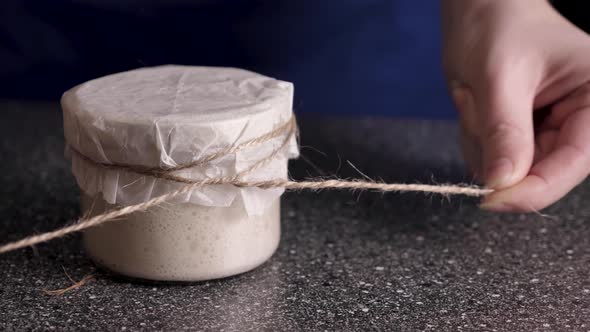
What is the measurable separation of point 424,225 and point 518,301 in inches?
7.3

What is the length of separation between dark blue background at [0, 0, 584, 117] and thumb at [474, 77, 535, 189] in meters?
0.47

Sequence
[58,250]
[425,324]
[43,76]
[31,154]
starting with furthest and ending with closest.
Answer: [43,76], [31,154], [58,250], [425,324]

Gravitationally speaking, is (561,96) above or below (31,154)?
above

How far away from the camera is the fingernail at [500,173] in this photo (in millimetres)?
675

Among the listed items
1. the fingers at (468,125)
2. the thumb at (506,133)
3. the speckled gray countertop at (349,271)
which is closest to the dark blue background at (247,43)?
the speckled gray countertop at (349,271)

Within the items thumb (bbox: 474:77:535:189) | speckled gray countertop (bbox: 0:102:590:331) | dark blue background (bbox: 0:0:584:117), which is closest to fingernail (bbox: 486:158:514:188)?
thumb (bbox: 474:77:535:189)

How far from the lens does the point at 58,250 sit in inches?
30.2

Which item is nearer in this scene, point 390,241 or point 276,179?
point 276,179

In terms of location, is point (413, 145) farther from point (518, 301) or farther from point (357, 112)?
point (518, 301)

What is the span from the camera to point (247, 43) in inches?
46.6

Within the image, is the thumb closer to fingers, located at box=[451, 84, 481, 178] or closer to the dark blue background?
fingers, located at box=[451, 84, 481, 178]

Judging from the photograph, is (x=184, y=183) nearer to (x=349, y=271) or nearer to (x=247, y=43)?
(x=349, y=271)

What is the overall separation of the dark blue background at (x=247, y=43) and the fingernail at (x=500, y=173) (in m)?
0.56

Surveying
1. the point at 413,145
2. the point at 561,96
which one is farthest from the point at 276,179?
the point at 413,145
